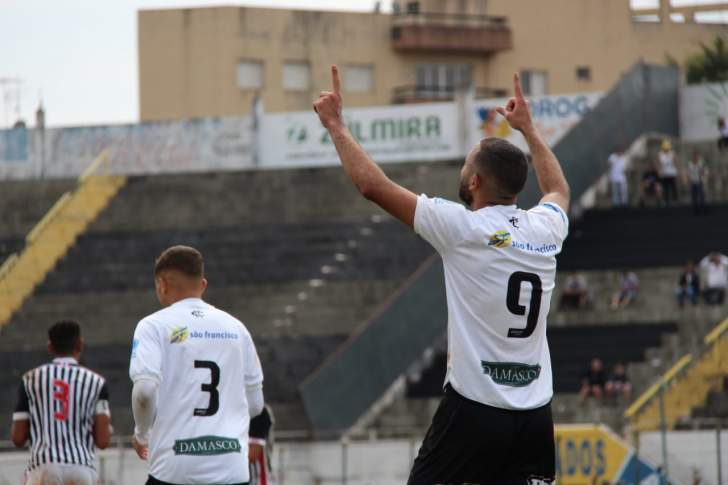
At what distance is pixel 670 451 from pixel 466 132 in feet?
71.2

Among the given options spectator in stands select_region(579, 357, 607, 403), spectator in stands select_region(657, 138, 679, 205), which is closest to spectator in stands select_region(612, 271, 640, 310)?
spectator in stands select_region(579, 357, 607, 403)

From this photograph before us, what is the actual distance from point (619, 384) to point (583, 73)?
134ft

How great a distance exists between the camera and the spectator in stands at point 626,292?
33375 mm

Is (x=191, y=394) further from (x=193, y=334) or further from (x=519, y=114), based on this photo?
(x=519, y=114)

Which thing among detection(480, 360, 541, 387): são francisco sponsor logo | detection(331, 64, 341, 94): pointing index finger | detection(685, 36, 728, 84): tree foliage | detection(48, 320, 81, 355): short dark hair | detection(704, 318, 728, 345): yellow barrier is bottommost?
detection(704, 318, 728, 345): yellow barrier

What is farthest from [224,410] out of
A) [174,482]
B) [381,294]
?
[381,294]

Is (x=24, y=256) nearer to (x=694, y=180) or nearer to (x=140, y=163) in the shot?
(x=140, y=163)

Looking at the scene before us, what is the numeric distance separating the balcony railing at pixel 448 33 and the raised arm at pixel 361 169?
59291 millimetres

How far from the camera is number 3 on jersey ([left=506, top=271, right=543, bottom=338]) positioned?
7.04 metres

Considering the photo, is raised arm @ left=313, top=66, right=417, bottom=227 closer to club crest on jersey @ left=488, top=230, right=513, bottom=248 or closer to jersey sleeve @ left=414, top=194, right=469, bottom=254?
jersey sleeve @ left=414, top=194, right=469, bottom=254

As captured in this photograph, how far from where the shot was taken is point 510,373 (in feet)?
23.1

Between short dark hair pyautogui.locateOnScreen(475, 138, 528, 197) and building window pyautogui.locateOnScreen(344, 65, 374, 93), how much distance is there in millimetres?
59066

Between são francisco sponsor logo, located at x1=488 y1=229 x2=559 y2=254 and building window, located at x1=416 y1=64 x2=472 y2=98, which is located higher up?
building window, located at x1=416 y1=64 x2=472 y2=98

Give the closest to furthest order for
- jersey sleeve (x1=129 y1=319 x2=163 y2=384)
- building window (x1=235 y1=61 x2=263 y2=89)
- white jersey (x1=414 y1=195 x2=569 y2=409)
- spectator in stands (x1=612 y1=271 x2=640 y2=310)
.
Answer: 1. white jersey (x1=414 y1=195 x2=569 y2=409)
2. jersey sleeve (x1=129 y1=319 x2=163 y2=384)
3. spectator in stands (x1=612 y1=271 x2=640 y2=310)
4. building window (x1=235 y1=61 x2=263 y2=89)
